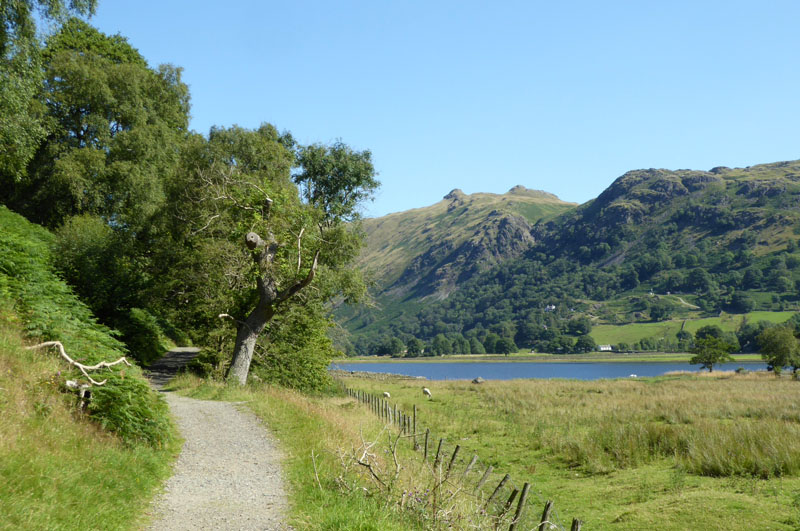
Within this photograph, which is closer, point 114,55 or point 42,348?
point 42,348

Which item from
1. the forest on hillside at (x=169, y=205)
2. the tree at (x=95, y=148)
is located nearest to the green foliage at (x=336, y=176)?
the forest on hillside at (x=169, y=205)

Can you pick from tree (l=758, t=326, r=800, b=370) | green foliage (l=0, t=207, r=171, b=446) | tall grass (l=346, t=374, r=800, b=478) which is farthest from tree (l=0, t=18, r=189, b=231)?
tree (l=758, t=326, r=800, b=370)

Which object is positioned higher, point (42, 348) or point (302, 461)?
point (42, 348)

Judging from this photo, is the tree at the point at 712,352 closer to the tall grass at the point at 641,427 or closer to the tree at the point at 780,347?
the tree at the point at 780,347

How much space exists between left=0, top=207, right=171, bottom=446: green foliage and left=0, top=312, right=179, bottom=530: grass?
35cm

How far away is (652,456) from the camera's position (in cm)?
1739

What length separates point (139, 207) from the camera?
31891 mm

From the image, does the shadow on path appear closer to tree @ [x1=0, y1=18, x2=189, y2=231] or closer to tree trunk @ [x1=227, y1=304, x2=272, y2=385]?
tree trunk @ [x1=227, y1=304, x2=272, y2=385]

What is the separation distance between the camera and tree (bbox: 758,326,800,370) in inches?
2174

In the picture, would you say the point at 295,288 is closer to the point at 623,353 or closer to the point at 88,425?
the point at 88,425

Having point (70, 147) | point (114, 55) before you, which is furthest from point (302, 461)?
point (114, 55)

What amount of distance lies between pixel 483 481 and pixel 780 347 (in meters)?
61.4

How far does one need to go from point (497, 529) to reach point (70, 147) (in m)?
38.2

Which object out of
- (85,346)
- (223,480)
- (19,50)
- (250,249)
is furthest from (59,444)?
(19,50)
